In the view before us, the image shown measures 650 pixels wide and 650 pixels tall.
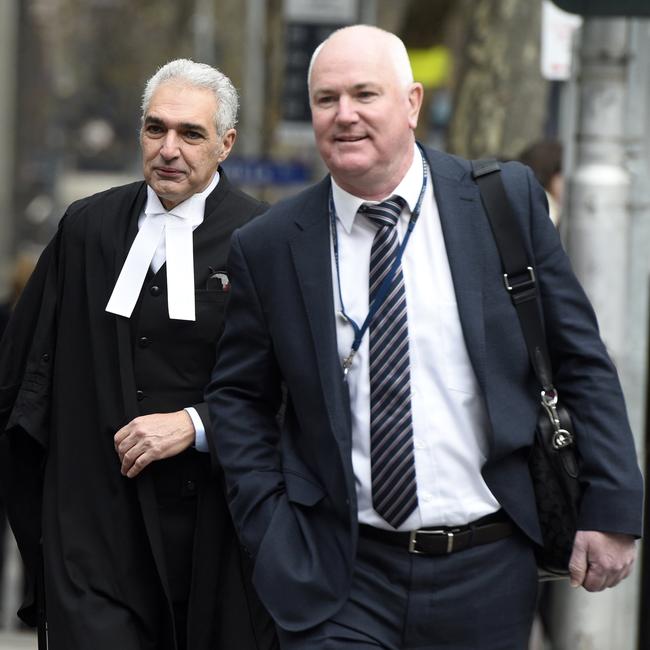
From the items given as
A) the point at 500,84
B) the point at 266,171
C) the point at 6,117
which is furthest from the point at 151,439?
the point at 6,117

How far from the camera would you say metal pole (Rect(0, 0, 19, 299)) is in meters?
31.5

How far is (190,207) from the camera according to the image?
4.84 metres

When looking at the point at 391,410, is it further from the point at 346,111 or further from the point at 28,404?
the point at 28,404

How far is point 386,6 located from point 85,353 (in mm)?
36478

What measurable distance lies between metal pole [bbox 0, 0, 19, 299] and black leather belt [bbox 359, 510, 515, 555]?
27.3 meters

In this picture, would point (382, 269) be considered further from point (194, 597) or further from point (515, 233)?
point (194, 597)

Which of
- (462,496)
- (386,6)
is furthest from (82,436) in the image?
(386,6)

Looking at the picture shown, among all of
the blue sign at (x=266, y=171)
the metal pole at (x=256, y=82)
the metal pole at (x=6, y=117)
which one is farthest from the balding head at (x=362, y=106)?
the metal pole at (x=6, y=117)

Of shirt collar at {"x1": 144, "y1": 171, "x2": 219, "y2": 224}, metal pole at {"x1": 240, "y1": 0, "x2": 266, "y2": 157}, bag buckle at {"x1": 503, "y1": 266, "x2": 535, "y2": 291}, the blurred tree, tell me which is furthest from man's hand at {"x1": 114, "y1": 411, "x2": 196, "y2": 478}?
metal pole at {"x1": 240, "y1": 0, "x2": 266, "y2": 157}

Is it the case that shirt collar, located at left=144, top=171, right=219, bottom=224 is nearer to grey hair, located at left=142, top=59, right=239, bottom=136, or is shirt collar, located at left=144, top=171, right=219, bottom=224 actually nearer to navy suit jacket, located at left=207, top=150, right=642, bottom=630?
grey hair, located at left=142, top=59, right=239, bottom=136

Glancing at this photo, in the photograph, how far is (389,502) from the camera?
13.3 feet

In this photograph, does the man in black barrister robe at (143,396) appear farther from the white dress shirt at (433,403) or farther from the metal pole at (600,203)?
the metal pole at (600,203)

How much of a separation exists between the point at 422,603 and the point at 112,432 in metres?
1.08

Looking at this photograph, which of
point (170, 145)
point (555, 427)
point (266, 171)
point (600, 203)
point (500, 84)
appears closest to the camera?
point (555, 427)
